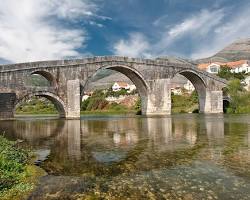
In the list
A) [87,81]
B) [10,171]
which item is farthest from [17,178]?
[87,81]

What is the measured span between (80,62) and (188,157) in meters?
33.0

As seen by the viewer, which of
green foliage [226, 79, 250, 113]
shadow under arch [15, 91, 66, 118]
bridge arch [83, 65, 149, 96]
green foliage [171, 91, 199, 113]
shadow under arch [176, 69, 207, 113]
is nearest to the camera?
shadow under arch [15, 91, 66, 118]

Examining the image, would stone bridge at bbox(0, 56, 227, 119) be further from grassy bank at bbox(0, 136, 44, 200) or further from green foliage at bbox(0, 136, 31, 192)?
grassy bank at bbox(0, 136, 44, 200)

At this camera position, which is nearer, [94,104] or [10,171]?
[10,171]

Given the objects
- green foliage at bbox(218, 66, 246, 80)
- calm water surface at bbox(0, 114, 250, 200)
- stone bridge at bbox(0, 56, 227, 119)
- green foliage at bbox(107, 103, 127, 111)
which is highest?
green foliage at bbox(218, 66, 246, 80)

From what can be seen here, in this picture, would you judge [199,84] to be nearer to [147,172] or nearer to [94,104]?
[94,104]

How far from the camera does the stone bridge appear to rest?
117ft

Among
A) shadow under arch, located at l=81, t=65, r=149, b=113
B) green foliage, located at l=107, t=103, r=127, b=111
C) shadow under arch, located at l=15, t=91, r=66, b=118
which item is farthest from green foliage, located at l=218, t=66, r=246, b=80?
shadow under arch, located at l=15, t=91, r=66, b=118

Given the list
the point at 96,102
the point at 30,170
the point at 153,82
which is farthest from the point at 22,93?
the point at 96,102

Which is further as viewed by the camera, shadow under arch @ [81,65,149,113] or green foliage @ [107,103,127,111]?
green foliage @ [107,103,127,111]

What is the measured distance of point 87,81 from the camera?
139 feet

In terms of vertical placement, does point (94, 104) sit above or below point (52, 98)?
below

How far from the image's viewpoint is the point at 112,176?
7859 mm

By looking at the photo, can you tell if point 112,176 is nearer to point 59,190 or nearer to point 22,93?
point 59,190
